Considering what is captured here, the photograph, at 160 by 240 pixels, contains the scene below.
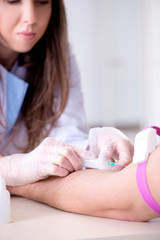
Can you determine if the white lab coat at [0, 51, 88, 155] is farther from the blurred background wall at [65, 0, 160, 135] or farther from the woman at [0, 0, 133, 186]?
the blurred background wall at [65, 0, 160, 135]

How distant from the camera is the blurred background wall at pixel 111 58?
5543mm

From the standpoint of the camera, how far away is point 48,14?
1.47 m

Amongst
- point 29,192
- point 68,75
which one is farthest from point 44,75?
point 29,192

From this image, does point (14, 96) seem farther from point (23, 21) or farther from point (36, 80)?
point (23, 21)

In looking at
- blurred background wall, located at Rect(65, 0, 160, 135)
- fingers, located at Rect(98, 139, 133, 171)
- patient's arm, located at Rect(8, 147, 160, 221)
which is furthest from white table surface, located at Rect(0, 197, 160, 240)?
blurred background wall, located at Rect(65, 0, 160, 135)

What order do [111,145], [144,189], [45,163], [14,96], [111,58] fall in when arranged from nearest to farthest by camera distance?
[144,189], [45,163], [111,145], [14,96], [111,58]

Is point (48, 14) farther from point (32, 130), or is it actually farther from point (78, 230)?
point (78, 230)

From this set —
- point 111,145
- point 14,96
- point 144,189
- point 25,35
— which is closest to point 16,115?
point 14,96

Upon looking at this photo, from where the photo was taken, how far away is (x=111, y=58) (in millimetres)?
5781

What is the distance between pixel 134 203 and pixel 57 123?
2.62ft

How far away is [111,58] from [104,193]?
16.4ft

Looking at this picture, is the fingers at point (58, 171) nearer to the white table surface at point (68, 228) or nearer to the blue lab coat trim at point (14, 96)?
the white table surface at point (68, 228)

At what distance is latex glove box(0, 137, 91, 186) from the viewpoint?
100 centimetres

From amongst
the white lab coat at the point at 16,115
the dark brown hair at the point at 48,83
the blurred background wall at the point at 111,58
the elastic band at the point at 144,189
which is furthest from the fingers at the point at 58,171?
the blurred background wall at the point at 111,58
